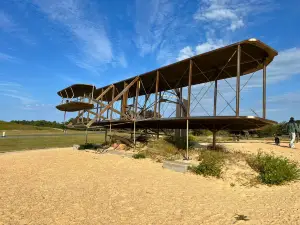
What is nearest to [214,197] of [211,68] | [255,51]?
[255,51]

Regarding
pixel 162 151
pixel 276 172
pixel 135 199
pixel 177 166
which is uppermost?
pixel 162 151

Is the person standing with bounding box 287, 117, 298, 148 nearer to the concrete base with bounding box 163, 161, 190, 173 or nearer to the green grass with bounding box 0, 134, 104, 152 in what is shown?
the concrete base with bounding box 163, 161, 190, 173

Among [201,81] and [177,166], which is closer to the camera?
[177,166]

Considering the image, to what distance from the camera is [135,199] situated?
739 centimetres

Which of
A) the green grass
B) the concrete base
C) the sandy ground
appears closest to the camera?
the sandy ground

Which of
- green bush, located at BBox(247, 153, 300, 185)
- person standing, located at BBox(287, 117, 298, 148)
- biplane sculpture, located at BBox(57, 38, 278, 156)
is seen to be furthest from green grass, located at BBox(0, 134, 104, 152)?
person standing, located at BBox(287, 117, 298, 148)

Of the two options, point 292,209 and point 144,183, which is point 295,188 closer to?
point 292,209

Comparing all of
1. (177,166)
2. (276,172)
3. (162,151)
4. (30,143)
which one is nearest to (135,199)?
(177,166)

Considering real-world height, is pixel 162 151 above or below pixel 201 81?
below

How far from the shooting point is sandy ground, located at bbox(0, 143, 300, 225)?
5820 mm

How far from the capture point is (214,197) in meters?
7.71

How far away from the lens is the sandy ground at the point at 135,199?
229 inches

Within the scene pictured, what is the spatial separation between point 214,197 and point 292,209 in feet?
7.35

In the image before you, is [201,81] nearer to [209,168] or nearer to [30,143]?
[209,168]
